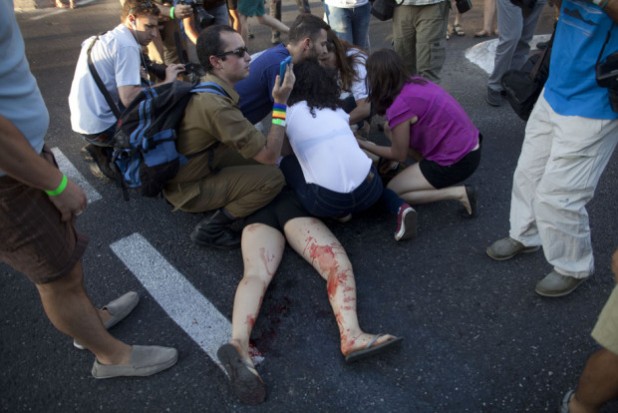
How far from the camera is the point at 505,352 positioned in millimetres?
2314

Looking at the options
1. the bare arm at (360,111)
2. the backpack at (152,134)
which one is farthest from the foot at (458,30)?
the backpack at (152,134)

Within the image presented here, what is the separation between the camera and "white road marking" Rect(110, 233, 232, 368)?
2.49 meters

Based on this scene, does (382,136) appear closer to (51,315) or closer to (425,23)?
(425,23)

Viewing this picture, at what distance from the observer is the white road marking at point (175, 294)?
8.17 ft

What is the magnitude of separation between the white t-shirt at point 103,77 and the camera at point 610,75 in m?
2.66

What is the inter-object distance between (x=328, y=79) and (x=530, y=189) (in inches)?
49.7

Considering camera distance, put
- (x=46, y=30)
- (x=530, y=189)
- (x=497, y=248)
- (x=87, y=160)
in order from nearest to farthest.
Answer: (x=530, y=189) < (x=497, y=248) < (x=87, y=160) < (x=46, y=30)

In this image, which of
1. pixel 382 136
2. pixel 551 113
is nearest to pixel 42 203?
pixel 551 113

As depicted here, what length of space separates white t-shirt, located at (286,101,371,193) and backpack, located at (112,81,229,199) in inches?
18.0

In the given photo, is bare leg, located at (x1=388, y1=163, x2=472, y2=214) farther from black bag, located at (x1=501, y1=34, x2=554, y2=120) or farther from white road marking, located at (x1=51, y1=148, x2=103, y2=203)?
white road marking, located at (x1=51, y1=148, x2=103, y2=203)

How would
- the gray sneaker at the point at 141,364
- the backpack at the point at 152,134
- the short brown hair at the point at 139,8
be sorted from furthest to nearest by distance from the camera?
the short brown hair at the point at 139,8 < the backpack at the point at 152,134 < the gray sneaker at the point at 141,364

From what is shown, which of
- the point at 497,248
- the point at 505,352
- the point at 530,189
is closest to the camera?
the point at 505,352

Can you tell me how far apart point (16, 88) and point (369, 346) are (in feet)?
5.50

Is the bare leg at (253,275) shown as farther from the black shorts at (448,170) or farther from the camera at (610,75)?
the camera at (610,75)
